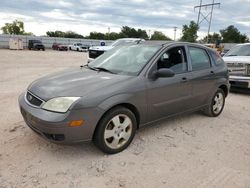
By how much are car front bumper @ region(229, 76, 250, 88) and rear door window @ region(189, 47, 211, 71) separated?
128 inches

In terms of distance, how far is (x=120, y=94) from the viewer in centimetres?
346

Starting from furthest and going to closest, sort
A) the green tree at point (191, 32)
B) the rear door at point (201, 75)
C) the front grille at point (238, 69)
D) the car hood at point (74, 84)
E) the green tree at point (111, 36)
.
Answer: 1. the green tree at point (111, 36)
2. the green tree at point (191, 32)
3. the front grille at point (238, 69)
4. the rear door at point (201, 75)
5. the car hood at point (74, 84)

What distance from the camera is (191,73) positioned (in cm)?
462

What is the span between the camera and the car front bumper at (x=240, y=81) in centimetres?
777

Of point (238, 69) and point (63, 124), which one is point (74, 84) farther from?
point (238, 69)

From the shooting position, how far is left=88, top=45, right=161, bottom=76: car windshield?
3982 millimetres

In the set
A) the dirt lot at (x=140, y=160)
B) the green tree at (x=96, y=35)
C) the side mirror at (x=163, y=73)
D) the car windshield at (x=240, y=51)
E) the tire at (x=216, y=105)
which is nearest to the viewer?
the dirt lot at (x=140, y=160)

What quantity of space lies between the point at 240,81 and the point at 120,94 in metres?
5.79

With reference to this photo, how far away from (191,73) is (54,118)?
2671 mm

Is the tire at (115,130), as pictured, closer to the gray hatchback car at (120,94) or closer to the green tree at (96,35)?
the gray hatchback car at (120,94)

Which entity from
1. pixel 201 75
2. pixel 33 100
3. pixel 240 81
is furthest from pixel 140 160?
pixel 240 81

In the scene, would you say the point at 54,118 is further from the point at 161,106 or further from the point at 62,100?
the point at 161,106

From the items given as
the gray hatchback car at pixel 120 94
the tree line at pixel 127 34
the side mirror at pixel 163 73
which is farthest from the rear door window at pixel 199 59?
the tree line at pixel 127 34

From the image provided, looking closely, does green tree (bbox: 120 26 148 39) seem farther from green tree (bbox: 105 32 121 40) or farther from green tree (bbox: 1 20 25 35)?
green tree (bbox: 1 20 25 35)
